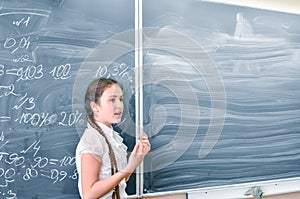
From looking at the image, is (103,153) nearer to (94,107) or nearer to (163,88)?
(94,107)

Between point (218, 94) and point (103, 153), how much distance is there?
998 mm

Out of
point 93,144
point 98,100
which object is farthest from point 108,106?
point 93,144

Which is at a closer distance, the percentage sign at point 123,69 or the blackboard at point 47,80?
the blackboard at point 47,80

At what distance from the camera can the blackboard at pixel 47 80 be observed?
1.55 metres

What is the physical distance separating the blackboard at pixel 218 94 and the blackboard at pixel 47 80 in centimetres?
25

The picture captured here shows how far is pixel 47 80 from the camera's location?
1.63 meters

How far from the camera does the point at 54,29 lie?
5.37ft

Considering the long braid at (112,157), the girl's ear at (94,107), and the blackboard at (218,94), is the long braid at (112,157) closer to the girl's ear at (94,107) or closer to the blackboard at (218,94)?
the girl's ear at (94,107)

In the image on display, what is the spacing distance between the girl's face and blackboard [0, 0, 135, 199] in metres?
0.34

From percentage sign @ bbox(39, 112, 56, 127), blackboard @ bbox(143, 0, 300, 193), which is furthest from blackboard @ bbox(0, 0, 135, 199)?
blackboard @ bbox(143, 0, 300, 193)

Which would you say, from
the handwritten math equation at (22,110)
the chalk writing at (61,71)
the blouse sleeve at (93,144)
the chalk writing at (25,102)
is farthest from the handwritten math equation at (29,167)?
the blouse sleeve at (93,144)

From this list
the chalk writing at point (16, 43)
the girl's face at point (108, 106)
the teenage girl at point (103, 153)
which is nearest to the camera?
the teenage girl at point (103, 153)

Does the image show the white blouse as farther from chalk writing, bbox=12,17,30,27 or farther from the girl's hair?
chalk writing, bbox=12,17,30,27

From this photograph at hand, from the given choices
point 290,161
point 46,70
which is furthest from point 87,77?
point 290,161
